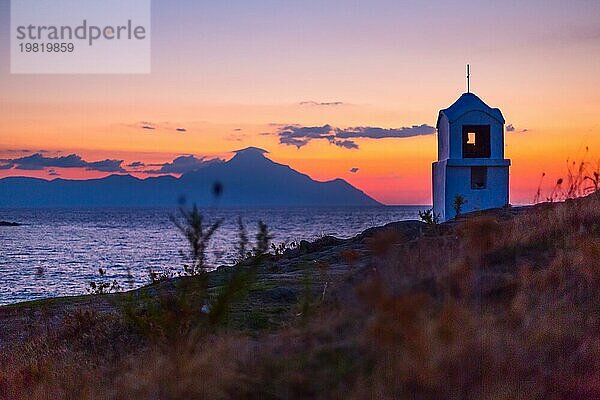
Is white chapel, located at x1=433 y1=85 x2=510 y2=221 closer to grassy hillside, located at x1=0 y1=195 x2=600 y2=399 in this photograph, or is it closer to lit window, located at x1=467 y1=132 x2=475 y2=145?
lit window, located at x1=467 y1=132 x2=475 y2=145

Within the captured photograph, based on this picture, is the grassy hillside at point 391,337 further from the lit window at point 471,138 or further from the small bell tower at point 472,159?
the lit window at point 471,138

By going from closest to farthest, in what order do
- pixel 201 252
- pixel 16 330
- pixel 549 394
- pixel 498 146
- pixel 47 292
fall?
pixel 549 394, pixel 201 252, pixel 16 330, pixel 498 146, pixel 47 292

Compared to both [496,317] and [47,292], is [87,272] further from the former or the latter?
[496,317]

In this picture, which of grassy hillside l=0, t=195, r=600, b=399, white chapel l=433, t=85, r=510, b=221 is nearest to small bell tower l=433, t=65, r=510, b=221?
white chapel l=433, t=85, r=510, b=221

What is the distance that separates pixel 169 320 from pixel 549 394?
3378 millimetres

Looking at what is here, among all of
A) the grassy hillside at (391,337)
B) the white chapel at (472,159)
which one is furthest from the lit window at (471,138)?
the grassy hillside at (391,337)

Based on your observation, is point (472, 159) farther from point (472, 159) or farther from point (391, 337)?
point (391, 337)

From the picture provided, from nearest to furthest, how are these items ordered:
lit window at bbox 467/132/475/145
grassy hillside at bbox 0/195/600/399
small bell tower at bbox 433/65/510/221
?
grassy hillside at bbox 0/195/600/399
small bell tower at bbox 433/65/510/221
lit window at bbox 467/132/475/145

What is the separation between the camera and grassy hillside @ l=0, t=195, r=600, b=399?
5.80 meters

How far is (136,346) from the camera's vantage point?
9.01 m

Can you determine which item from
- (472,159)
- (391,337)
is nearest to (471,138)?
(472,159)

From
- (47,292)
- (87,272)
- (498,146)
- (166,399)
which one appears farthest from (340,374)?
(87,272)

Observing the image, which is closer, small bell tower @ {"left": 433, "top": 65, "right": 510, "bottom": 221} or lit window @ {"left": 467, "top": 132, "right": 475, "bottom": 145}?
small bell tower @ {"left": 433, "top": 65, "right": 510, "bottom": 221}

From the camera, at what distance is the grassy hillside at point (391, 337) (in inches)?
228
